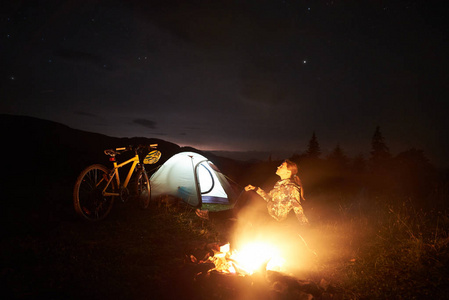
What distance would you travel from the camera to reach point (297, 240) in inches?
188

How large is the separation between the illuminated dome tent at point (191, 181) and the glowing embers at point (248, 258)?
12.3 ft

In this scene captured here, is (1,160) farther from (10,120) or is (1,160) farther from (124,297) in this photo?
(124,297)

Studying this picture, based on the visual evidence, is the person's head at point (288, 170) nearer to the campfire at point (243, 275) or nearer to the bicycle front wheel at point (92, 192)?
the campfire at point (243, 275)

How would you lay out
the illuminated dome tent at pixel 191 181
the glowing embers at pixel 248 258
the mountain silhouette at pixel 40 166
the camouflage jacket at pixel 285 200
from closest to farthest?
the glowing embers at pixel 248 258, the camouflage jacket at pixel 285 200, the mountain silhouette at pixel 40 166, the illuminated dome tent at pixel 191 181

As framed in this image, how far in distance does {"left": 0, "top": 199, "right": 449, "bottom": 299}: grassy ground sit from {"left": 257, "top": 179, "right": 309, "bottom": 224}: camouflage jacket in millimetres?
1021

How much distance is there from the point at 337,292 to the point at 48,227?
579 centimetres

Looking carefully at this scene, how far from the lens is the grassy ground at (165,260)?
10.3 feet

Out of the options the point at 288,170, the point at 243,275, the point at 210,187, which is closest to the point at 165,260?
the point at 243,275

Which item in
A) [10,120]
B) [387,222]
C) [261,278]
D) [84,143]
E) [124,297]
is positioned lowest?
[124,297]

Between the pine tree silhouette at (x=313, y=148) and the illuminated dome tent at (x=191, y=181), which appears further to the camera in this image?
the pine tree silhouette at (x=313, y=148)

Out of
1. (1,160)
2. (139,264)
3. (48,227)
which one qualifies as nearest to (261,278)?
(139,264)

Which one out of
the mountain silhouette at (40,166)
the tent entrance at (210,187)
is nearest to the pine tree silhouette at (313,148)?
the mountain silhouette at (40,166)

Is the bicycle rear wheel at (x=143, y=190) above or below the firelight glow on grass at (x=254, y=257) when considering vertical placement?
above

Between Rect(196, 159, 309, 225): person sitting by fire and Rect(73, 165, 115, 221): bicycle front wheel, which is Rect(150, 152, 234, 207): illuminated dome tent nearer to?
Rect(73, 165, 115, 221): bicycle front wheel
